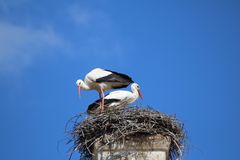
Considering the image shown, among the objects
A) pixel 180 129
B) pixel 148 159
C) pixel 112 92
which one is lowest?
pixel 148 159

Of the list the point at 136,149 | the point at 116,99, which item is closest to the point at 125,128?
the point at 136,149

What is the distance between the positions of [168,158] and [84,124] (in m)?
1.55

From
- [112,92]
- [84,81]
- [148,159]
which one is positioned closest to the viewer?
[148,159]

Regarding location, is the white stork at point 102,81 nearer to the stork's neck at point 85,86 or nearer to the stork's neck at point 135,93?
the stork's neck at point 85,86

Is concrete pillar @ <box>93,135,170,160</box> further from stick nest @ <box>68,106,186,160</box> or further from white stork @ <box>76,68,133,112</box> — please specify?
white stork @ <box>76,68,133,112</box>

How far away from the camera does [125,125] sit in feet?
28.5

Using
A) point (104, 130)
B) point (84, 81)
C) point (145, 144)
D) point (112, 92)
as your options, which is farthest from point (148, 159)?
point (84, 81)

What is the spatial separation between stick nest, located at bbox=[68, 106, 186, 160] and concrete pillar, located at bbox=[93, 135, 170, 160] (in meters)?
0.09

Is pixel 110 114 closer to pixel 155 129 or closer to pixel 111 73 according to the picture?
pixel 155 129

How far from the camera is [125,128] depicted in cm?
857

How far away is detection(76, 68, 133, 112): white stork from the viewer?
11297 millimetres

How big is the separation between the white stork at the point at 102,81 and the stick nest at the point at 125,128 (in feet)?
6.16

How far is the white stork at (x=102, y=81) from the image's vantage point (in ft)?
37.1

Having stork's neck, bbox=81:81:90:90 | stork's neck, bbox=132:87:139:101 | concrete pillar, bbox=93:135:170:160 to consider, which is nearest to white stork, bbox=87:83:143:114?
stork's neck, bbox=132:87:139:101
